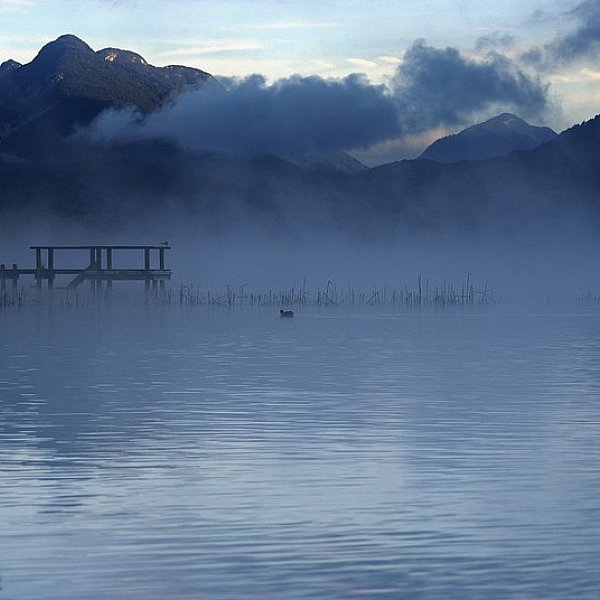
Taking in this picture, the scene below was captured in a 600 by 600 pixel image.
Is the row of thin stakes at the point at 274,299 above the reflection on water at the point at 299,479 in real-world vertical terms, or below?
above

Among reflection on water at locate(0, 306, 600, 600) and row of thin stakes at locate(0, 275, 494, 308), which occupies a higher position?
row of thin stakes at locate(0, 275, 494, 308)

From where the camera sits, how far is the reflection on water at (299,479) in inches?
484

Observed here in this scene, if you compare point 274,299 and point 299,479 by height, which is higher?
point 274,299

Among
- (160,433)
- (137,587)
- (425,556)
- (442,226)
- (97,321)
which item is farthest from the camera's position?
(442,226)

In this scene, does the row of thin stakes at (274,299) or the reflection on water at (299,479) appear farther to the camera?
the row of thin stakes at (274,299)

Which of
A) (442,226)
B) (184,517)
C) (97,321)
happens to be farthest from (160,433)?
(442,226)

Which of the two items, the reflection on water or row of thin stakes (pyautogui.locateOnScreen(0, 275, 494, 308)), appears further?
row of thin stakes (pyautogui.locateOnScreen(0, 275, 494, 308))

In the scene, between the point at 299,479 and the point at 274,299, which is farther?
the point at 274,299

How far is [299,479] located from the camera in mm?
16781

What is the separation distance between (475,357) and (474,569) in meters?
25.2

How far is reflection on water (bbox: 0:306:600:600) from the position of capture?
12.3m

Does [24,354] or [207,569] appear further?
[24,354]

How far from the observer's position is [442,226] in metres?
192

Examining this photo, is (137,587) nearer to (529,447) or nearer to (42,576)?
(42,576)
